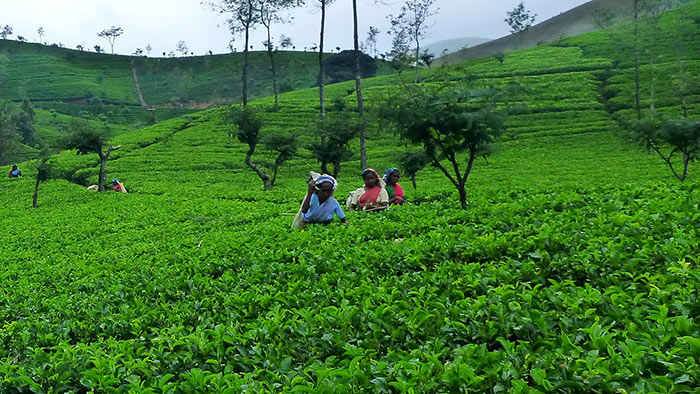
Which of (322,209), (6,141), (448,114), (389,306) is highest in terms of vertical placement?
(448,114)

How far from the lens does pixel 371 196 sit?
11.4 metres

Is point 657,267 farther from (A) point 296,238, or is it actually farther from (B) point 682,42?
(B) point 682,42

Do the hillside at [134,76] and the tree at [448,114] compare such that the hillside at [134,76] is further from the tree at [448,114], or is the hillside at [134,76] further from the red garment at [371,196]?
the tree at [448,114]

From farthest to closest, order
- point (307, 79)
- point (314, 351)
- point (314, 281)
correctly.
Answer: point (307, 79) → point (314, 281) → point (314, 351)

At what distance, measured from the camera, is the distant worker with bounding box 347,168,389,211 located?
11.0 meters

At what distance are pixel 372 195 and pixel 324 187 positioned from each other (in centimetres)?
237

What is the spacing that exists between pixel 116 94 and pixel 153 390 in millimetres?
125001

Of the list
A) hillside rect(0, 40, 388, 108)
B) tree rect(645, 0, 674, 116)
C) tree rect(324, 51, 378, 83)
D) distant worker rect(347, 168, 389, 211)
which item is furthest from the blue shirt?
tree rect(324, 51, 378, 83)

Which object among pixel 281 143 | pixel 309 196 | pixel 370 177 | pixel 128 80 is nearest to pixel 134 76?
pixel 128 80

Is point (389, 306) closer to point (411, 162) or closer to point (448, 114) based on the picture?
point (448, 114)

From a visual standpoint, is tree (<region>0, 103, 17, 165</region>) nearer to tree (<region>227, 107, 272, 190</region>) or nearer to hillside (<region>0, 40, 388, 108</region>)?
tree (<region>227, 107, 272, 190</region>)

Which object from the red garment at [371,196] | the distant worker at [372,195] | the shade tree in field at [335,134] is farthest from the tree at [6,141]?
the red garment at [371,196]

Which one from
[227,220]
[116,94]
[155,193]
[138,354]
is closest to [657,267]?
[138,354]

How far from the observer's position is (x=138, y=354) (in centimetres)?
398
